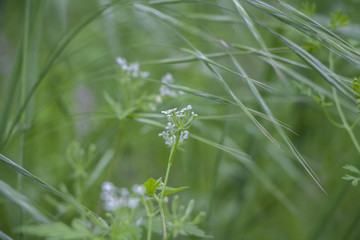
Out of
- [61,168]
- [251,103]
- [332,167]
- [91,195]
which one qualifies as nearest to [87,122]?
[61,168]

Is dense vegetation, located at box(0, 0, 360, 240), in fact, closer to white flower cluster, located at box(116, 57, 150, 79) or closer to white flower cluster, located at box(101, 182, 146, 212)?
white flower cluster, located at box(116, 57, 150, 79)

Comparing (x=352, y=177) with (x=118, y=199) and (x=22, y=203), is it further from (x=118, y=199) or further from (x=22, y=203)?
(x=22, y=203)

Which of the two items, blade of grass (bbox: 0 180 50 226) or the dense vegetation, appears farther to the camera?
the dense vegetation

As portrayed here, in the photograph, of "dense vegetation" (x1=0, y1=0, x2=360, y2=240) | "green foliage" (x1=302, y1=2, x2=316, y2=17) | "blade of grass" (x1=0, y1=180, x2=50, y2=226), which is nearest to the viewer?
"blade of grass" (x1=0, y1=180, x2=50, y2=226)

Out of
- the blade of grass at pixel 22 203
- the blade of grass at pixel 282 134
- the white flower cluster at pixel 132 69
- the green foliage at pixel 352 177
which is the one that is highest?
the white flower cluster at pixel 132 69

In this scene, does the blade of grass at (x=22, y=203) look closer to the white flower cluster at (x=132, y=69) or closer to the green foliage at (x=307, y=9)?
the white flower cluster at (x=132, y=69)

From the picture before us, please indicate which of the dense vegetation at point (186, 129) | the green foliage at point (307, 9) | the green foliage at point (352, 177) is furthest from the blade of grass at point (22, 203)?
the green foliage at point (307, 9)

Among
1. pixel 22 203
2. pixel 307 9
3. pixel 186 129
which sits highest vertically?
pixel 307 9

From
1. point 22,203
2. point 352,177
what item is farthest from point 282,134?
point 22,203

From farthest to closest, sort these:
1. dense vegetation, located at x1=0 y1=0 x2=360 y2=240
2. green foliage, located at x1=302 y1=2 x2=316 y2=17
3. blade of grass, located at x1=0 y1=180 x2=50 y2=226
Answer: dense vegetation, located at x1=0 y1=0 x2=360 y2=240 < green foliage, located at x1=302 y1=2 x2=316 y2=17 < blade of grass, located at x1=0 y1=180 x2=50 y2=226

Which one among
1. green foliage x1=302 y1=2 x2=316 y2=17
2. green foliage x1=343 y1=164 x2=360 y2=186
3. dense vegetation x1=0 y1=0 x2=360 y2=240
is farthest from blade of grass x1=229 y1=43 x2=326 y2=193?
green foliage x1=302 y1=2 x2=316 y2=17

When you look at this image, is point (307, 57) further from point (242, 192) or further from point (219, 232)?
point (219, 232)
